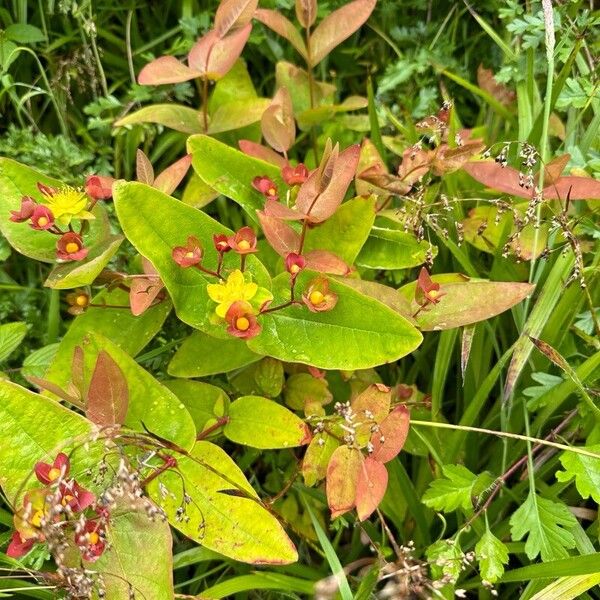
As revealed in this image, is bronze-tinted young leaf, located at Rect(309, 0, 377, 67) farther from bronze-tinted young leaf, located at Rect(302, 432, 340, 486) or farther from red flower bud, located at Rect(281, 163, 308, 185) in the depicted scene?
bronze-tinted young leaf, located at Rect(302, 432, 340, 486)

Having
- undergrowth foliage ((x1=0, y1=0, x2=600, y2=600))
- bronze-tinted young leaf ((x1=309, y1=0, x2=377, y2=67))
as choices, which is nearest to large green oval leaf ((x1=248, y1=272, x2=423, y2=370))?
undergrowth foliage ((x1=0, y1=0, x2=600, y2=600))

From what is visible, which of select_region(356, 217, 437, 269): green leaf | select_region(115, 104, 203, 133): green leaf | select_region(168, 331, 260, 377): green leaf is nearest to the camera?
select_region(168, 331, 260, 377): green leaf

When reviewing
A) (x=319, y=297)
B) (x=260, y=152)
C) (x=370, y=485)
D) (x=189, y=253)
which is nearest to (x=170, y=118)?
(x=260, y=152)

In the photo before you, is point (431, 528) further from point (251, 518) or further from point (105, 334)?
point (105, 334)

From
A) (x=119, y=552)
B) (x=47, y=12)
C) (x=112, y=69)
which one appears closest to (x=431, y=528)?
(x=119, y=552)

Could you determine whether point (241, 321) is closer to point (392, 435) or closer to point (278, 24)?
point (392, 435)

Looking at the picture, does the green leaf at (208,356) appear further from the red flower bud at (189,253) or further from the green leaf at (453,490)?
the green leaf at (453,490)
